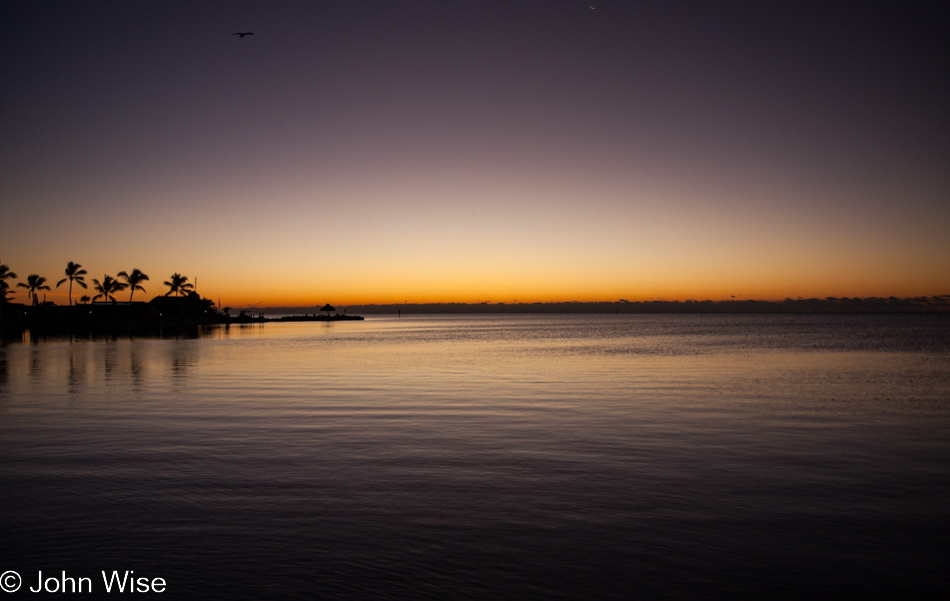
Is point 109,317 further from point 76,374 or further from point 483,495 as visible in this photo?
point 483,495

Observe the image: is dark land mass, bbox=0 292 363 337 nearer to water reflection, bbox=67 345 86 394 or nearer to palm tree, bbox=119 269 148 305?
palm tree, bbox=119 269 148 305

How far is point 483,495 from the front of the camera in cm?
860

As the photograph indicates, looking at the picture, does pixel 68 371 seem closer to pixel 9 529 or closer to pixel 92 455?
pixel 92 455

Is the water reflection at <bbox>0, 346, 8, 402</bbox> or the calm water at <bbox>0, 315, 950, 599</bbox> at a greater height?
the water reflection at <bbox>0, 346, 8, 402</bbox>

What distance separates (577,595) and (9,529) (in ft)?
22.3

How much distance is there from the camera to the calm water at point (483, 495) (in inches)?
239

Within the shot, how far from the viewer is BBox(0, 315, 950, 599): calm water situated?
606 centimetres

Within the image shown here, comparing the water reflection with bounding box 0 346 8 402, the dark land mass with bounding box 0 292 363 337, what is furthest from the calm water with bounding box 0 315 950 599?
the dark land mass with bounding box 0 292 363 337

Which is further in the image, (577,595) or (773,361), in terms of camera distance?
(773,361)

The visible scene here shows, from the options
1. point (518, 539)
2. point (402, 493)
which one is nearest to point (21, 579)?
point (402, 493)

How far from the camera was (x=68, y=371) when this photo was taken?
27.7m

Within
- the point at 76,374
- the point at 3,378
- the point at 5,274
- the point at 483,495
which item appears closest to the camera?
the point at 483,495

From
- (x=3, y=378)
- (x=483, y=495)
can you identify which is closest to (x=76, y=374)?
(x=3, y=378)

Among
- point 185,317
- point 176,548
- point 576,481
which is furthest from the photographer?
point 185,317
